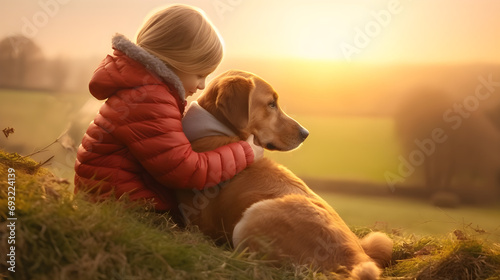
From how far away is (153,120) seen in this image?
126 inches

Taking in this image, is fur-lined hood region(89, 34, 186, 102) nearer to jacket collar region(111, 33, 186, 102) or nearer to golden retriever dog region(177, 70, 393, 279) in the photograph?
jacket collar region(111, 33, 186, 102)

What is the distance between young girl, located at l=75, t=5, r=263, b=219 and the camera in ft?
10.6

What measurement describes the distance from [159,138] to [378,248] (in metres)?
1.71

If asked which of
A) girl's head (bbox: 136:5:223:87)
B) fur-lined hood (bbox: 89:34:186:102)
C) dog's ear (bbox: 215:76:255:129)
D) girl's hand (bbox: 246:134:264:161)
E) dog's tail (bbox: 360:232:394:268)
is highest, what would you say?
girl's head (bbox: 136:5:223:87)

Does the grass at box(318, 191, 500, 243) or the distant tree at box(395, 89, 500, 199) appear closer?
the grass at box(318, 191, 500, 243)

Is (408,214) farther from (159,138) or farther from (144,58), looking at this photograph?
(144,58)

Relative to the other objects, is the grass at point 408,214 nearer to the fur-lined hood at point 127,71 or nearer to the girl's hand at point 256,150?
the girl's hand at point 256,150

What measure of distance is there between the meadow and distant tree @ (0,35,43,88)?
122 mm

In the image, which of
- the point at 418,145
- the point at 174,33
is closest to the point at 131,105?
the point at 174,33

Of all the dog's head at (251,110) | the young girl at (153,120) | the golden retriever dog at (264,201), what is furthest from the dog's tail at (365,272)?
the dog's head at (251,110)

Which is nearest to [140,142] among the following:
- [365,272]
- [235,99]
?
[235,99]

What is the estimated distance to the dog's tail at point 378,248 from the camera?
3.59 metres

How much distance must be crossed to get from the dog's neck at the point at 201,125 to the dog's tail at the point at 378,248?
4.08ft

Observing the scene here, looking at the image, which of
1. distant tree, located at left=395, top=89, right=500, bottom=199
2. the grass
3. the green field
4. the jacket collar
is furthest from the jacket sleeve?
distant tree, located at left=395, top=89, right=500, bottom=199
